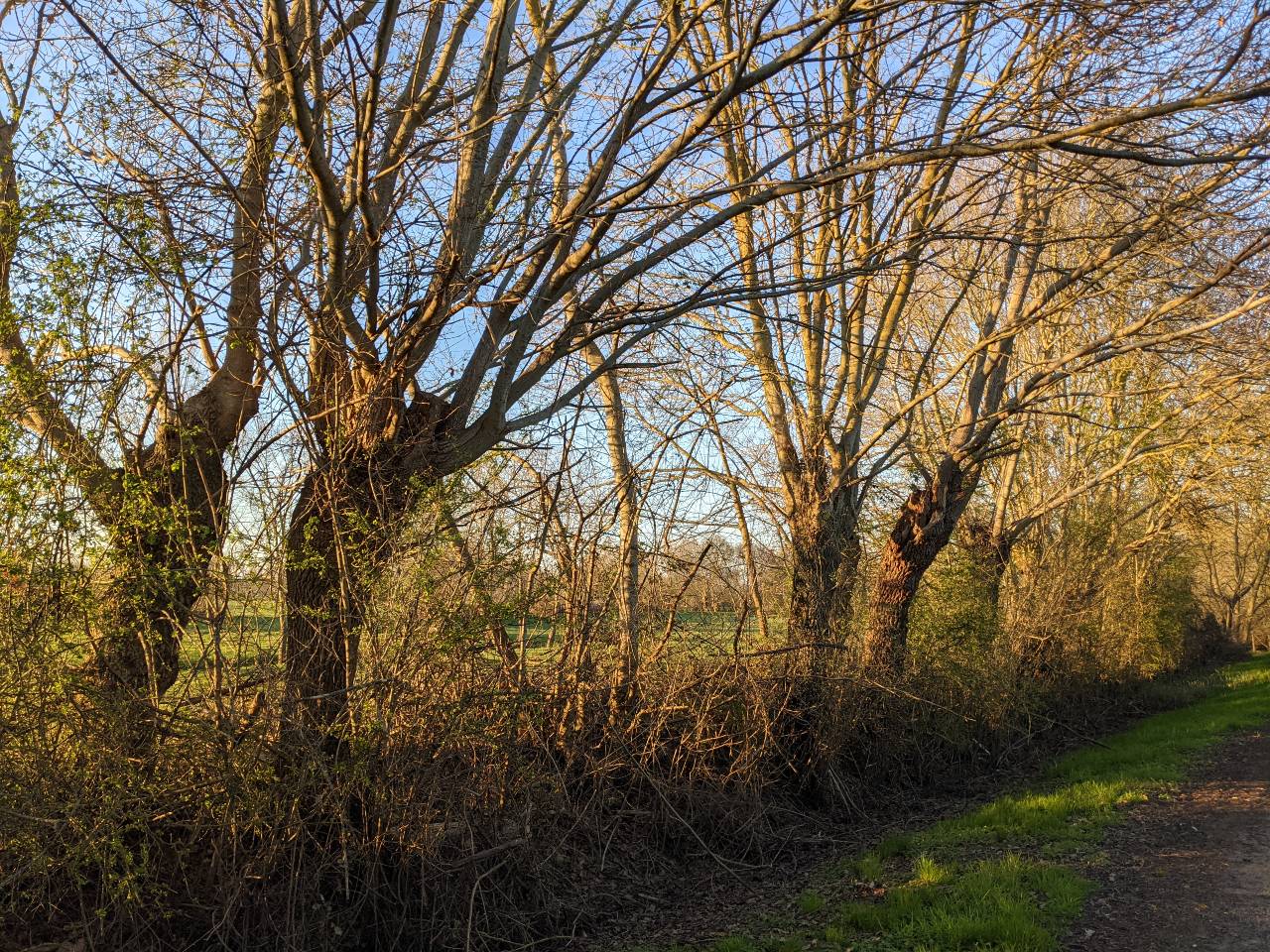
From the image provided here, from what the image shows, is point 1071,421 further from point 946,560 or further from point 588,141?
point 588,141

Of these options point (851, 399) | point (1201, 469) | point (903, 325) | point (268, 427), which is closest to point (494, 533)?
point (268, 427)

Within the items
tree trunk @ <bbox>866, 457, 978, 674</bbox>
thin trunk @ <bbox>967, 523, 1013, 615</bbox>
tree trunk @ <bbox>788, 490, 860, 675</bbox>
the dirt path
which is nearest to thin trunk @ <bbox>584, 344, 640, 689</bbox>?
tree trunk @ <bbox>788, 490, 860, 675</bbox>

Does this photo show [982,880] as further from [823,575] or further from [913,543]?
[913,543]

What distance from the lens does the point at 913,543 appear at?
11703 millimetres

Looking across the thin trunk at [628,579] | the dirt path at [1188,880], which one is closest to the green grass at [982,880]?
the dirt path at [1188,880]

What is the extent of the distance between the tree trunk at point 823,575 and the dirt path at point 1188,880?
3.06 meters

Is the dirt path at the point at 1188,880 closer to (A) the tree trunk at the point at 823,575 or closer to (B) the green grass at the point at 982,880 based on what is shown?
(B) the green grass at the point at 982,880

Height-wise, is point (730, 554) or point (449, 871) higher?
point (730, 554)

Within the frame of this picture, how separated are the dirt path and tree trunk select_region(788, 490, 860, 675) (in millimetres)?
3061

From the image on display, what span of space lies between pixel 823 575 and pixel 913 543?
2.12 metres

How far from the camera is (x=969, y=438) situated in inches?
462

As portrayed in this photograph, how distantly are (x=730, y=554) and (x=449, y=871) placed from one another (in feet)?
14.2

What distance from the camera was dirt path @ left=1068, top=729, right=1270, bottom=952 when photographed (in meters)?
5.43

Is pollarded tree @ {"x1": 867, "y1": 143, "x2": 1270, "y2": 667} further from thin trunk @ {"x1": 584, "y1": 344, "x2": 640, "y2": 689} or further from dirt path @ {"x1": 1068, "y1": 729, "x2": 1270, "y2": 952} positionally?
thin trunk @ {"x1": 584, "y1": 344, "x2": 640, "y2": 689}
